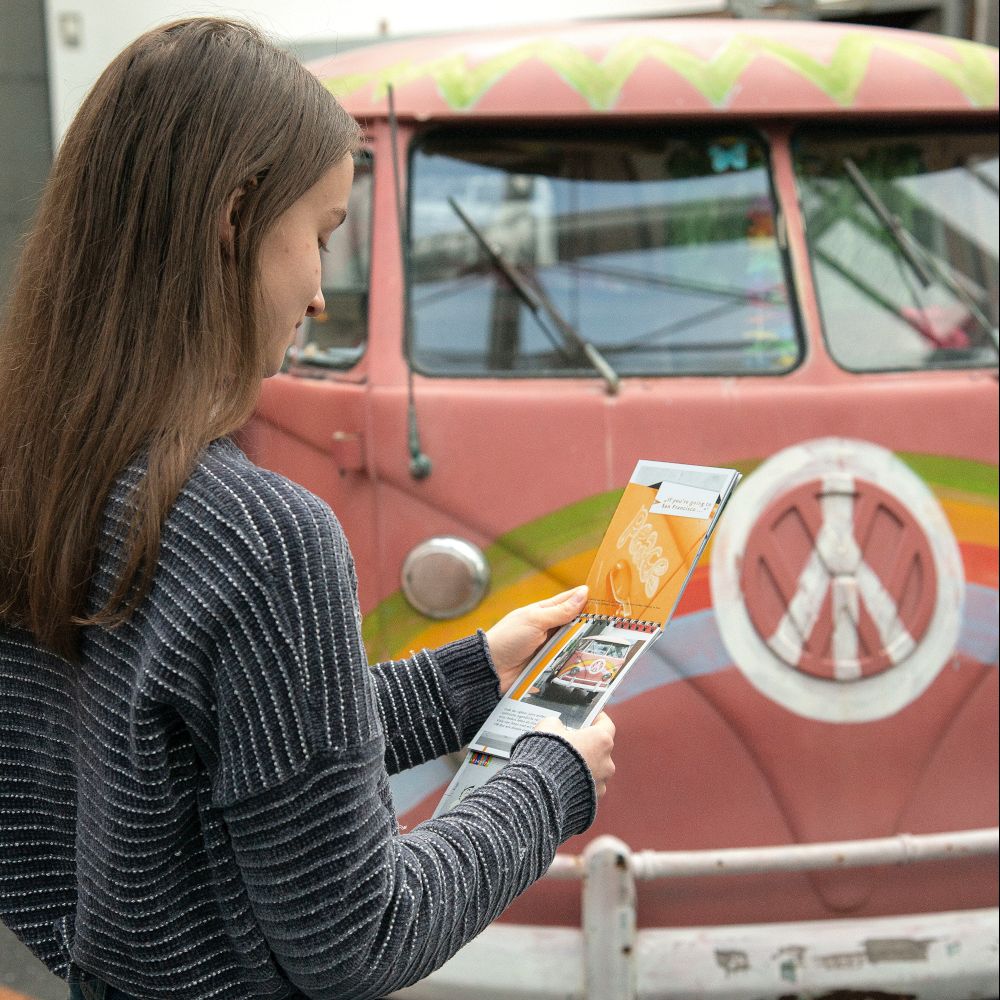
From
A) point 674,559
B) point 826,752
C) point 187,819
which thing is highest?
point 674,559

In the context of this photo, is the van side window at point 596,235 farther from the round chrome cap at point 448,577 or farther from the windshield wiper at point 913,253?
the round chrome cap at point 448,577

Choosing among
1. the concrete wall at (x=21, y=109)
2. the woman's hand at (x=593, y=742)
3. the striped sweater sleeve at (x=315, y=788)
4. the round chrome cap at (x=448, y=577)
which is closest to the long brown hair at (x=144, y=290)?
the striped sweater sleeve at (x=315, y=788)

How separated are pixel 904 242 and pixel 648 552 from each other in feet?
5.91

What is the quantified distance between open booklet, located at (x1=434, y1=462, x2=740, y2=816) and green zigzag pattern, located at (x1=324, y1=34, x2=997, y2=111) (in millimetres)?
1561

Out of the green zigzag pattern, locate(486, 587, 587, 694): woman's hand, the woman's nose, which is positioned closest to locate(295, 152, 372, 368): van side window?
the green zigzag pattern

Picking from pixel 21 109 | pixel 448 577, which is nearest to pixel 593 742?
pixel 448 577

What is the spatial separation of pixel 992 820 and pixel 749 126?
152 cm

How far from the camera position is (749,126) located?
2.71 meters

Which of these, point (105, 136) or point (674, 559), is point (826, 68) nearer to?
point (674, 559)

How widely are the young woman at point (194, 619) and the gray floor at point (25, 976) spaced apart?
7.49 ft

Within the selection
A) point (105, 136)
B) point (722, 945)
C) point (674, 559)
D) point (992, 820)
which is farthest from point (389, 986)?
point (992, 820)

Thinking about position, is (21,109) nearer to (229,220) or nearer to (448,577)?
(448,577)

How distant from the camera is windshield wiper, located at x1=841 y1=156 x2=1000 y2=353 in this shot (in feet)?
9.09

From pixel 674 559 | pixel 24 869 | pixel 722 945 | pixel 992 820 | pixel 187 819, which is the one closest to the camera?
pixel 187 819
